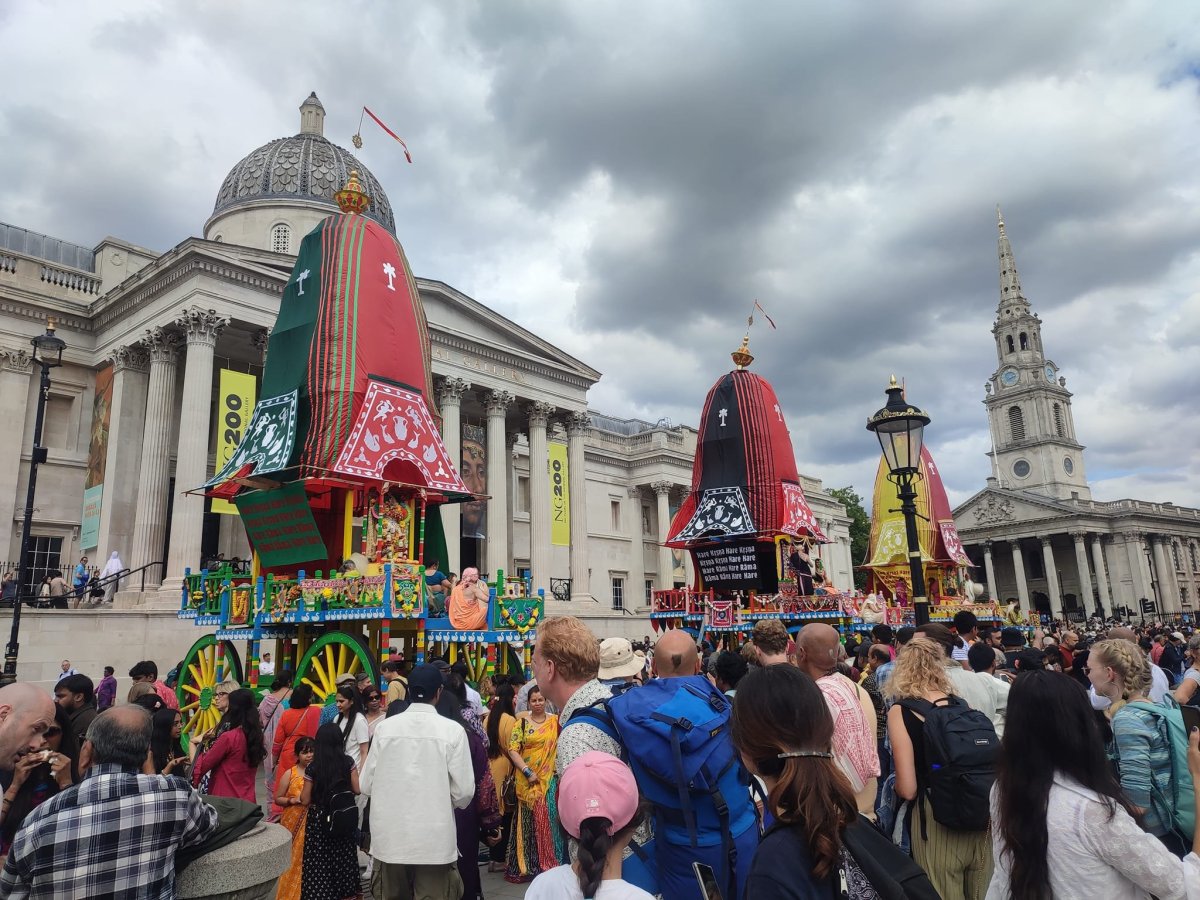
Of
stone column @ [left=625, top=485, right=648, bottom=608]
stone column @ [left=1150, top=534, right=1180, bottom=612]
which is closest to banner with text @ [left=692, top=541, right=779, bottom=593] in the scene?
stone column @ [left=625, top=485, right=648, bottom=608]

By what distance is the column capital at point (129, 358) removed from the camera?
969 inches

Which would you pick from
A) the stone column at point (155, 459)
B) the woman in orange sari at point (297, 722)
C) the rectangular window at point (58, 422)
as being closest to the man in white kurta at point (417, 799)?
the woman in orange sari at point (297, 722)

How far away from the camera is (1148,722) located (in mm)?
3543

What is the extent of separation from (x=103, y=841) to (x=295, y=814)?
2.99 metres

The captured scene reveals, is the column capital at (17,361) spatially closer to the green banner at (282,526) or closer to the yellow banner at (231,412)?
the yellow banner at (231,412)

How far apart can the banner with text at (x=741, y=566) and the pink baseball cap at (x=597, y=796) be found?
56.9 ft

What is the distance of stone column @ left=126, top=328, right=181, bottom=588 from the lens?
2202cm

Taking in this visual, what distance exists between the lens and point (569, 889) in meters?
2.41

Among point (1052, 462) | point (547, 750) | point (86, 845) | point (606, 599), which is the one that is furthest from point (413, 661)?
point (1052, 462)

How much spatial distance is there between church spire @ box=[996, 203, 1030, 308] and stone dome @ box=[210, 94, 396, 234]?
80.5 m

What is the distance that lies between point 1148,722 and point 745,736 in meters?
2.30

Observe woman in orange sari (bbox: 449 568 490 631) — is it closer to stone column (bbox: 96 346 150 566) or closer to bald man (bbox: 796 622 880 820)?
bald man (bbox: 796 622 880 820)

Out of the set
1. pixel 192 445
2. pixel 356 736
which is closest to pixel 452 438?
pixel 192 445

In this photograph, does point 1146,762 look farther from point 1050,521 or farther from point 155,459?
point 1050,521
